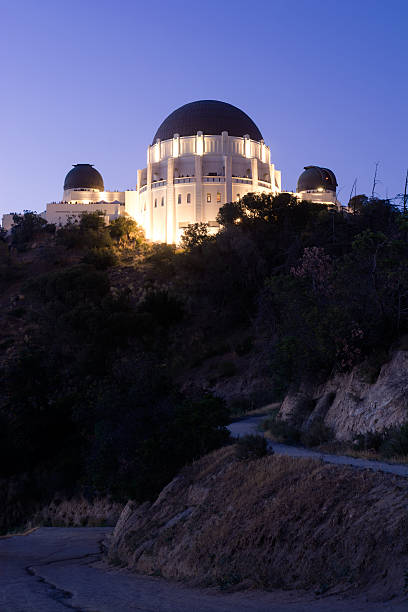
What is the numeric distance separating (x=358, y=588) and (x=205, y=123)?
69.9m

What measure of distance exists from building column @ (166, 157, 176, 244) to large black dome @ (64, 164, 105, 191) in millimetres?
18117

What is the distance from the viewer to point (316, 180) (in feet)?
265

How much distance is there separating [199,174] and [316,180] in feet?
55.8

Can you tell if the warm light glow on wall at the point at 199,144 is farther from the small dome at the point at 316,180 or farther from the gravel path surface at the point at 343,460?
the gravel path surface at the point at 343,460

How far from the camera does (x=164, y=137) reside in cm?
7544

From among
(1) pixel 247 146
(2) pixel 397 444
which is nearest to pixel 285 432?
(2) pixel 397 444

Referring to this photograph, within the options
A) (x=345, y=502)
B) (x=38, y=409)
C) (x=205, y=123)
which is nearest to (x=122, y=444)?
(x=345, y=502)

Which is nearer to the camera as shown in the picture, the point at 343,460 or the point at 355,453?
the point at 343,460

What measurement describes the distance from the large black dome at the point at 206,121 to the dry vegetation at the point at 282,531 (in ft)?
207

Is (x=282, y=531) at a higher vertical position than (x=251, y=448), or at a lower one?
lower

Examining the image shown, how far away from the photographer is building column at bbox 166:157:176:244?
234ft

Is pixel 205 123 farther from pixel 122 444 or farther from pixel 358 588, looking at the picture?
pixel 358 588

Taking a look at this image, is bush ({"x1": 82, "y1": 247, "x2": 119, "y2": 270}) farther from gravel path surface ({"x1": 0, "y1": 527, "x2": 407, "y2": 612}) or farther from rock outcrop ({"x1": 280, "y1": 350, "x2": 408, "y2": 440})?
gravel path surface ({"x1": 0, "y1": 527, "x2": 407, "y2": 612})

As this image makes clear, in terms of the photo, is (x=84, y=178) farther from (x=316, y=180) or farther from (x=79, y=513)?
(x=79, y=513)
